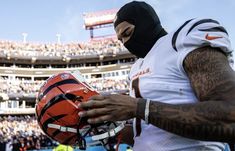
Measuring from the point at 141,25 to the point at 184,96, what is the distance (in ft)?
1.97

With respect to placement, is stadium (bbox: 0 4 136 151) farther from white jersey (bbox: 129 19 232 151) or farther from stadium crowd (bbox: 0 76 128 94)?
white jersey (bbox: 129 19 232 151)

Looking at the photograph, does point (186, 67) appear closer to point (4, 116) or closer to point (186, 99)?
point (186, 99)

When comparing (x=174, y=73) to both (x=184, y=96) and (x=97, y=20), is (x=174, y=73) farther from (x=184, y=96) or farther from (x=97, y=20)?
(x=97, y=20)

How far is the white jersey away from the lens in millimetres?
1790

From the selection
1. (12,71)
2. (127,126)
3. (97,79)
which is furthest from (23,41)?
(127,126)

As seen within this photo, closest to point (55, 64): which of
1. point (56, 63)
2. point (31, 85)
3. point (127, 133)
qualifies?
point (56, 63)

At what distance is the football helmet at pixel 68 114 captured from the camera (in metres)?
2.11

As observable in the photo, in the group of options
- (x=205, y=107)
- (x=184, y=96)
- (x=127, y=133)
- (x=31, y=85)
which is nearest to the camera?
(x=205, y=107)

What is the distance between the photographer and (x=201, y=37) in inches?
69.7

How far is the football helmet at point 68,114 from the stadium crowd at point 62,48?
51433mm

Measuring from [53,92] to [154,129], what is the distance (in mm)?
693

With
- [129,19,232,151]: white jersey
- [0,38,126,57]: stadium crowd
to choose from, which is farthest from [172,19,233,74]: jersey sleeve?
[0,38,126,57]: stadium crowd

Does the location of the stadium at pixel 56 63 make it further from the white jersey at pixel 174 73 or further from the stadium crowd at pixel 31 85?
the white jersey at pixel 174 73

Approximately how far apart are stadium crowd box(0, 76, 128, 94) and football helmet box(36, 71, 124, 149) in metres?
42.8
